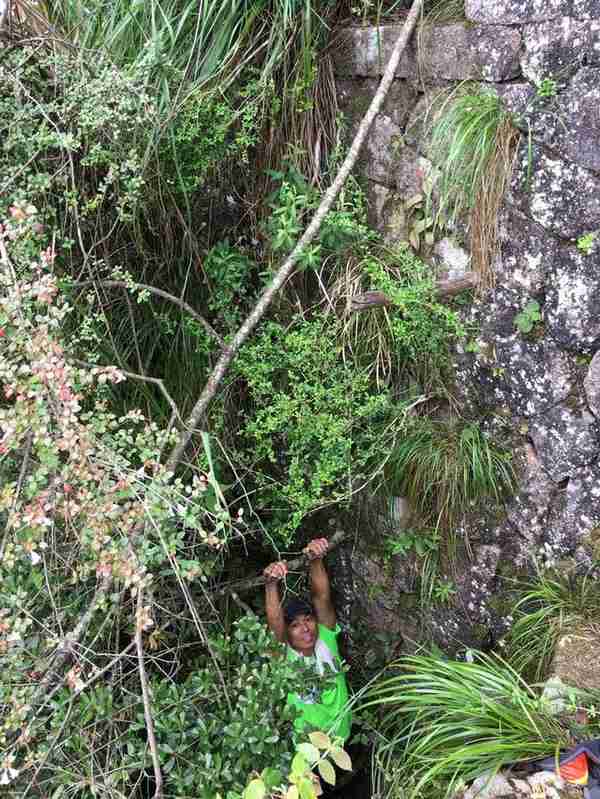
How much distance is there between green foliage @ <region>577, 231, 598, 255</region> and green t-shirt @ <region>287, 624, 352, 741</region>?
5.99 feet

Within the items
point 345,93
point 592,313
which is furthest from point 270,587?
point 345,93

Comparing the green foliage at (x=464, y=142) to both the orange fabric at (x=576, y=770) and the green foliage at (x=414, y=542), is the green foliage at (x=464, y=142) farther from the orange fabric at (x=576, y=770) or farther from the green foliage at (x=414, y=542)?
the orange fabric at (x=576, y=770)

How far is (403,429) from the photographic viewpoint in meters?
3.09

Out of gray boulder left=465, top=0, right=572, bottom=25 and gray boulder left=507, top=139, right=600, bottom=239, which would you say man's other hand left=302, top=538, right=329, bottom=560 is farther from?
gray boulder left=465, top=0, right=572, bottom=25

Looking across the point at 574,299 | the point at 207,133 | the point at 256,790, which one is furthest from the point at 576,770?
the point at 207,133

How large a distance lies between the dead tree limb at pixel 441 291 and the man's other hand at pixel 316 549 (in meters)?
1.18

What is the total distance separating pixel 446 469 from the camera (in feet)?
9.89

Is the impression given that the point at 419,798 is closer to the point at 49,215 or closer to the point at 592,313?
the point at 592,313

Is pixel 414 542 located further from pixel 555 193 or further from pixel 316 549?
pixel 555 193

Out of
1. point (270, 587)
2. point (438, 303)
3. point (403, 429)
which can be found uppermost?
point (438, 303)

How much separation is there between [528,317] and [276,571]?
1498 millimetres

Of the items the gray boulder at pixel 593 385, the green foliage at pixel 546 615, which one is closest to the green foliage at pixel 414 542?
the green foliage at pixel 546 615

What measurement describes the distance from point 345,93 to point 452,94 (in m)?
0.52

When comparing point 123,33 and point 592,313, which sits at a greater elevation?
point 123,33
